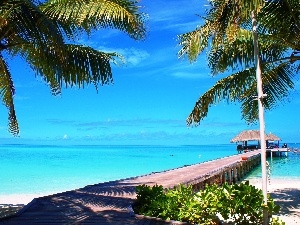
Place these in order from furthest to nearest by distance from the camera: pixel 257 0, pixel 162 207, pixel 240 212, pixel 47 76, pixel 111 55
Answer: pixel 47 76
pixel 111 55
pixel 162 207
pixel 240 212
pixel 257 0

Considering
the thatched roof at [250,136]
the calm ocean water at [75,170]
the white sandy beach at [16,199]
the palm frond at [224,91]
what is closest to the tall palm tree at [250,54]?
the palm frond at [224,91]

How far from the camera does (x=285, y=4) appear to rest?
306 inches

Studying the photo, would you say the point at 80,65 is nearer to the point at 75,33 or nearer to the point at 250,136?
the point at 75,33

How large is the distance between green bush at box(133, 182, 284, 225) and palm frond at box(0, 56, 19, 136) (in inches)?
173

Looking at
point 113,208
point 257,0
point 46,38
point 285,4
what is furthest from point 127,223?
point 285,4

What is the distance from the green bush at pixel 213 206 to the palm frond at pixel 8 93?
4.39 metres

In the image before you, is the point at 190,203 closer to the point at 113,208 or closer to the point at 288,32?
the point at 113,208

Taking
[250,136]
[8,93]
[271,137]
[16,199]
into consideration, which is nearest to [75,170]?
[250,136]

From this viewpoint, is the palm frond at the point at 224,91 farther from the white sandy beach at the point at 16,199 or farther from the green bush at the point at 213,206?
the white sandy beach at the point at 16,199

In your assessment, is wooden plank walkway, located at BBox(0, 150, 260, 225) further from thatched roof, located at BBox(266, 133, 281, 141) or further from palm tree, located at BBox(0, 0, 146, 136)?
thatched roof, located at BBox(266, 133, 281, 141)

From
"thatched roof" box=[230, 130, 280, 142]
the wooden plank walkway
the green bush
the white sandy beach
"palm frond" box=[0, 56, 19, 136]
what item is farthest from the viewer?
"thatched roof" box=[230, 130, 280, 142]

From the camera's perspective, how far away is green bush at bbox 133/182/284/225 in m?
5.96

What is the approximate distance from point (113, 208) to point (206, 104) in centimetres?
409

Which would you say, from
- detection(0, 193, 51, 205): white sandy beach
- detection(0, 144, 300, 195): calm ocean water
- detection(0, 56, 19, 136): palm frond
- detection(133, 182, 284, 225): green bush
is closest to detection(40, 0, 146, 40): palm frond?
detection(0, 56, 19, 136): palm frond
